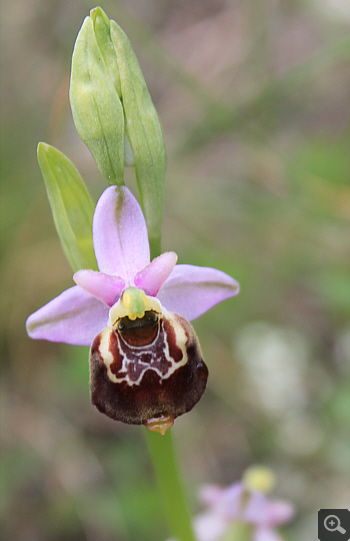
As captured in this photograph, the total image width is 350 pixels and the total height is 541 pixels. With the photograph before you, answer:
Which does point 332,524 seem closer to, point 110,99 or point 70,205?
point 70,205

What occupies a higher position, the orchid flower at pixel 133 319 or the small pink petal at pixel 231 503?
the orchid flower at pixel 133 319

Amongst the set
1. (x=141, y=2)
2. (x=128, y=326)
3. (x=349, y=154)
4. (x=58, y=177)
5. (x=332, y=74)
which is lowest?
(x=128, y=326)

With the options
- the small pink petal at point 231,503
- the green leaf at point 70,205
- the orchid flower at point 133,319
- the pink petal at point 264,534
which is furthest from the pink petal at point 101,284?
the pink petal at point 264,534

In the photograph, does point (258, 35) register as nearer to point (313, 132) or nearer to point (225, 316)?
point (313, 132)

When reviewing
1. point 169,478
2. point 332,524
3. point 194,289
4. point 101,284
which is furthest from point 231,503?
point 101,284

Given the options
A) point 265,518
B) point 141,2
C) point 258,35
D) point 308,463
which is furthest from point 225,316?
point 141,2

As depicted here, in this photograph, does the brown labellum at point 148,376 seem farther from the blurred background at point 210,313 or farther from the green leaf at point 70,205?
the blurred background at point 210,313
